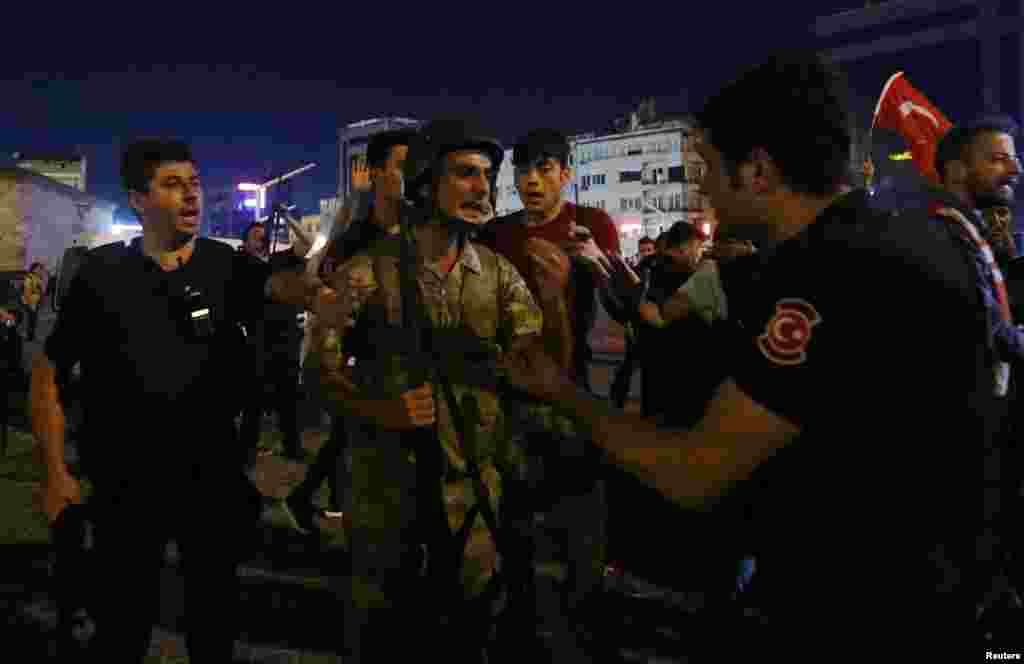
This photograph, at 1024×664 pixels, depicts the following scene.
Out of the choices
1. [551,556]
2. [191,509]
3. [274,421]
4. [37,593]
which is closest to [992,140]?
[551,556]

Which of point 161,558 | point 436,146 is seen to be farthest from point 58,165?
point 436,146

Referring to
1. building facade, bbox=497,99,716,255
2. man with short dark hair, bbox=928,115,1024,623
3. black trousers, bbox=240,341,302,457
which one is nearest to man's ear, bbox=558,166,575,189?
man with short dark hair, bbox=928,115,1024,623

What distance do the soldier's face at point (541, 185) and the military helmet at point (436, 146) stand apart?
2.47 ft

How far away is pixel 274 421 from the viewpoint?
10.9m

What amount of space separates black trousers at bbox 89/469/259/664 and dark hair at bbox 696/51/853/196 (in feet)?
8.44

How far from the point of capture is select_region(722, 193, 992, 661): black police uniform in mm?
1562

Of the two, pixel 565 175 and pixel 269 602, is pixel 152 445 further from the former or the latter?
pixel 565 175

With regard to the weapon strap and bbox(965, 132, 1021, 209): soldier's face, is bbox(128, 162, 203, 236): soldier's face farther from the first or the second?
bbox(965, 132, 1021, 209): soldier's face

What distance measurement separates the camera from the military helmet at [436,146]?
3047mm

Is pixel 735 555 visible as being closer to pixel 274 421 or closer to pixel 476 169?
pixel 476 169

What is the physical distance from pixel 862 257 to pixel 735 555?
1.27 m

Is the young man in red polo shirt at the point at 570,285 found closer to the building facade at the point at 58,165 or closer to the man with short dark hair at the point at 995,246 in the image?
the man with short dark hair at the point at 995,246

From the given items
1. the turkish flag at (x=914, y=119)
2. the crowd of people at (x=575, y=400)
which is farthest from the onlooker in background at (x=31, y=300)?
the turkish flag at (x=914, y=119)

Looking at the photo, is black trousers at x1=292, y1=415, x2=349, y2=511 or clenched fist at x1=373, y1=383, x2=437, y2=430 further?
black trousers at x1=292, y1=415, x2=349, y2=511
